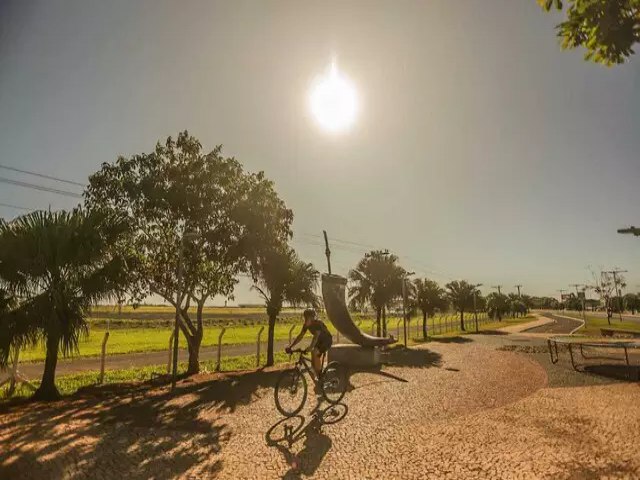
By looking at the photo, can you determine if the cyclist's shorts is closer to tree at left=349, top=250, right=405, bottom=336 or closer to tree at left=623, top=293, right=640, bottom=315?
tree at left=349, top=250, right=405, bottom=336

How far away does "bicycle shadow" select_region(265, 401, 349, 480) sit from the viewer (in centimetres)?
605

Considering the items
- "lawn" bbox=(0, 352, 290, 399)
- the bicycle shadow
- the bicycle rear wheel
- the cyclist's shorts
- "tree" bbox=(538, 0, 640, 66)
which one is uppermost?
"tree" bbox=(538, 0, 640, 66)

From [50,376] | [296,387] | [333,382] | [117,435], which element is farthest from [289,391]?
[50,376]

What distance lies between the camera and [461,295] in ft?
181

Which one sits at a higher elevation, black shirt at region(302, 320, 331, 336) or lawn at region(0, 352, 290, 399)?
black shirt at region(302, 320, 331, 336)

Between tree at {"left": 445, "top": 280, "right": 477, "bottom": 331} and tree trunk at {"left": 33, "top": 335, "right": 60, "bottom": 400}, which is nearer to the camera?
tree trunk at {"left": 33, "top": 335, "right": 60, "bottom": 400}

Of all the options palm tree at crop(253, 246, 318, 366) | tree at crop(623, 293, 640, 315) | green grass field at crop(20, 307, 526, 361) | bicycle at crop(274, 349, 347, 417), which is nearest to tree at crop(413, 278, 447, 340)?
green grass field at crop(20, 307, 526, 361)

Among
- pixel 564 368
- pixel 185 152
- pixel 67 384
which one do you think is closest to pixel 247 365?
pixel 67 384

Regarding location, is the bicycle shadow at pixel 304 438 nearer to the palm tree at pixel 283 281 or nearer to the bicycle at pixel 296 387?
the bicycle at pixel 296 387

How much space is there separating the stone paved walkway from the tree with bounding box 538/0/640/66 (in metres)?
6.20

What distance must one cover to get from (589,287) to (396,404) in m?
95.5

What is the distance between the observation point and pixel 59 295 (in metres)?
10.2

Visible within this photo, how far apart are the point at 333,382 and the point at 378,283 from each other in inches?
1041

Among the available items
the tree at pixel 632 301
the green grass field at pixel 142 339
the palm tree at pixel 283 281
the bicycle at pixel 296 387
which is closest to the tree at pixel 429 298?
the green grass field at pixel 142 339
